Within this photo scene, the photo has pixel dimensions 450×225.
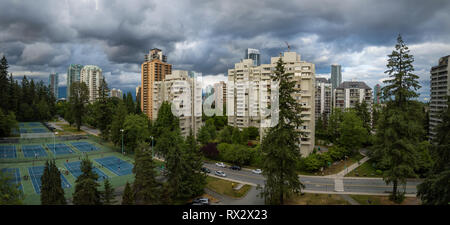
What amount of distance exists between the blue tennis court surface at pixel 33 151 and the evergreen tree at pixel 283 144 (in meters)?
33.7

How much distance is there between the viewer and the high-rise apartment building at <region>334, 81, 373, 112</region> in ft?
183

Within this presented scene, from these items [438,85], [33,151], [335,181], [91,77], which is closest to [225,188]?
[335,181]

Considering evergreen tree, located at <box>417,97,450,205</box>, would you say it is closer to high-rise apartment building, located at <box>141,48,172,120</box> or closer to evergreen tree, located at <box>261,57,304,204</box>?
evergreen tree, located at <box>261,57,304,204</box>

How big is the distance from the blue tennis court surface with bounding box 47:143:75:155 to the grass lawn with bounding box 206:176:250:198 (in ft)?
79.6

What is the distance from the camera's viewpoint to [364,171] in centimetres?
2667

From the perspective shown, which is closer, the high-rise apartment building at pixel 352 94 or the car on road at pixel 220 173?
the car on road at pixel 220 173

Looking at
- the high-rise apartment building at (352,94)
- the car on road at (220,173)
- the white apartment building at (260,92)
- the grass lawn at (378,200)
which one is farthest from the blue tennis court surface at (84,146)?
the high-rise apartment building at (352,94)

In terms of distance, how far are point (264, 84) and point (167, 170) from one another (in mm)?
24823

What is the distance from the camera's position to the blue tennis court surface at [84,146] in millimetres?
35544

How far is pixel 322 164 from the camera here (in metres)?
26.7

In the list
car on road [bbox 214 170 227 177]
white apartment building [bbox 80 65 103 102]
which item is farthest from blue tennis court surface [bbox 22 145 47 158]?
white apartment building [bbox 80 65 103 102]

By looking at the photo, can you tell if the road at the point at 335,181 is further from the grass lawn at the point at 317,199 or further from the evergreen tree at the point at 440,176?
the evergreen tree at the point at 440,176
